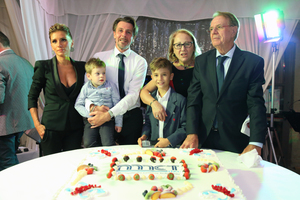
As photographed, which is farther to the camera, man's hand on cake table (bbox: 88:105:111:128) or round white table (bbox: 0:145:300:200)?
man's hand on cake table (bbox: 88:105:111:128)

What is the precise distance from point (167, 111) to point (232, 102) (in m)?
0.59

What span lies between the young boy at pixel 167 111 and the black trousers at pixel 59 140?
2.37 ft

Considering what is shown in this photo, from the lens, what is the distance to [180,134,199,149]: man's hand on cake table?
1.82m

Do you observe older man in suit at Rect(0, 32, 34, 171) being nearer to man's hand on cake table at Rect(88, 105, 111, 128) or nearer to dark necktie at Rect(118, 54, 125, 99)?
man's hand on cake table at Rect(88, 105, 111, 128)

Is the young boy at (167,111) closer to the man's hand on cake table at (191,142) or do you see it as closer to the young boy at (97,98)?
the man's hand on cake table at (191,142)

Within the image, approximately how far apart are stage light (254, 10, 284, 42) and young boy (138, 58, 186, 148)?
2.46m

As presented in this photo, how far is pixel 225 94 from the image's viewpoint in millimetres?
1820

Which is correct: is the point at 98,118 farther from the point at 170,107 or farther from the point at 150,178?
the point at 150,178

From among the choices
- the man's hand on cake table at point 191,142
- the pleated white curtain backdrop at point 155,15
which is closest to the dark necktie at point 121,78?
the man's hand on cake table at point 191,142

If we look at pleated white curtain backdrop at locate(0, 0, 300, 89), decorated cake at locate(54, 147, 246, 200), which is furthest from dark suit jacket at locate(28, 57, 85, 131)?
pleated white curtain backdrop at locate(0, 0, 300, 89)

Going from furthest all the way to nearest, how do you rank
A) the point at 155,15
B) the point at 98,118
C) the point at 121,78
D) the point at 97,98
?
the point at 155,15 → the point at 121,78 → the point at 97,98 → the point at 98,118

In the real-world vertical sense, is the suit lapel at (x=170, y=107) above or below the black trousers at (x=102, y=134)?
above

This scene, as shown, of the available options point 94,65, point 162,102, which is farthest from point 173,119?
point 94,65

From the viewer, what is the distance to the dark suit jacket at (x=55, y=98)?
2314 millimetres
